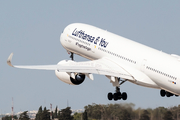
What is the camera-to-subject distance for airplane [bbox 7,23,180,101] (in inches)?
2046

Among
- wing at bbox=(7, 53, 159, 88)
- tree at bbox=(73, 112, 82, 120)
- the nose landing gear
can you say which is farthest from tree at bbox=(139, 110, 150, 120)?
tree at bbox=(73, 112, 82, 120)

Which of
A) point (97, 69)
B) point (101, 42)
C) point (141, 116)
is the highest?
point (101, 42)

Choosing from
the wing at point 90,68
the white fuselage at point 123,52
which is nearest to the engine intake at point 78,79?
the wing at point 90,68

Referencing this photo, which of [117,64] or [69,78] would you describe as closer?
[69,78]

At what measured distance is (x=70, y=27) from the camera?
6506 centimetres

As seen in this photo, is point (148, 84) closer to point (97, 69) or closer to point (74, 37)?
point (97, 69)

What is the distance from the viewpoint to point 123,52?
186 ft

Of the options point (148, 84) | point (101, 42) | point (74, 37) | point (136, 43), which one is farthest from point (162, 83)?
point (74, 37)

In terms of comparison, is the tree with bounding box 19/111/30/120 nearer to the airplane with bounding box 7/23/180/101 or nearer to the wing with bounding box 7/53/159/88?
the airplane with bounding box 7/23/180/101

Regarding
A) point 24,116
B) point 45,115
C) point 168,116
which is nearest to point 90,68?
point 168,116

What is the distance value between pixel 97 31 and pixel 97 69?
7514mm

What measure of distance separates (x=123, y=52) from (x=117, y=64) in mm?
1425

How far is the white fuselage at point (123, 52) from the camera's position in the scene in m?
51.6

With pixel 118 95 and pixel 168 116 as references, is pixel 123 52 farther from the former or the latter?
pixel 168 116
